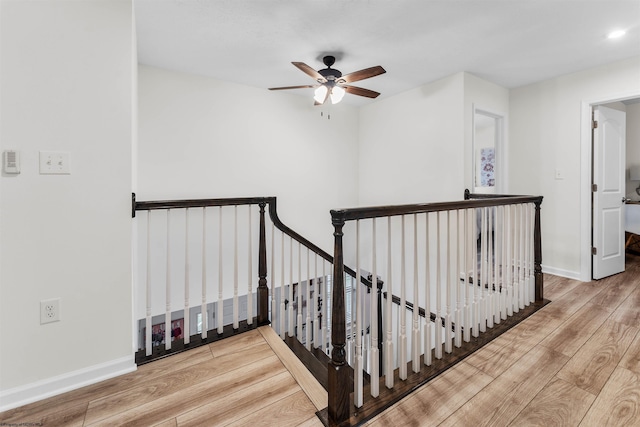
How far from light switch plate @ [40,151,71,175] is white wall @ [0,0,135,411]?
0.07 ft

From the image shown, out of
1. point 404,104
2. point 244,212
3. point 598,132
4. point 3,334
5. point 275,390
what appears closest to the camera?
point 3,334

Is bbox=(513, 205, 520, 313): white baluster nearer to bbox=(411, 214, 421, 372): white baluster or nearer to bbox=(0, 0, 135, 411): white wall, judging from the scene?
bbox=(411, 214, 421, 372): white baluster

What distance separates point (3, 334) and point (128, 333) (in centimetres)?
53

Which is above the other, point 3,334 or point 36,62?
point 36,62

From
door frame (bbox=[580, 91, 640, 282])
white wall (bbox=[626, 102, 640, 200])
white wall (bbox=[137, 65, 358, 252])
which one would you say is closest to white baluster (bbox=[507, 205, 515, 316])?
door frame (bbox=[580, 91, 640, 282])

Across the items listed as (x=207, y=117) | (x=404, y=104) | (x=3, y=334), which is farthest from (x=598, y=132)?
(x=3, y=334)

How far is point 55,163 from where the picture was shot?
156 centimetres

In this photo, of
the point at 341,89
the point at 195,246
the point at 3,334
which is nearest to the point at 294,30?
the point at 341,89

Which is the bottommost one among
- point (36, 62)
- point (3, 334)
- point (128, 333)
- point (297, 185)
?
point (128, 333)

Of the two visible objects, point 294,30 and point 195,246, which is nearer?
point 294,30

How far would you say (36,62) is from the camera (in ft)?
4.94

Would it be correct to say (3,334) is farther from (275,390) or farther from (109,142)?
(275,390)

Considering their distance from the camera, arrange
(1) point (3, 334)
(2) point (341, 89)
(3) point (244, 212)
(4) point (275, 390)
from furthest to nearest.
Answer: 1. (3) point (244, 212)
2. (2) point (341, 89)
3. (4) point (275, 390)
4. (1) point (3, 334)

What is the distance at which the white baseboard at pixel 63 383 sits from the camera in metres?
1.49
